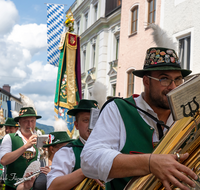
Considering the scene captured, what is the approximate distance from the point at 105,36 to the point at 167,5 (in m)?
6.74

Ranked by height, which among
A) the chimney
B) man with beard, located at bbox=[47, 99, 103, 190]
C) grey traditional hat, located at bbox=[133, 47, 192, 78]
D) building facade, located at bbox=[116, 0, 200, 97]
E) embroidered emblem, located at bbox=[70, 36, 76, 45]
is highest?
the chimney

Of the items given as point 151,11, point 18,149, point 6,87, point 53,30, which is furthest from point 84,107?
point 6,87

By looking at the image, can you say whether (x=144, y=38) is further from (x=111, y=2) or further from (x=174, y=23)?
(x=111, y=2)

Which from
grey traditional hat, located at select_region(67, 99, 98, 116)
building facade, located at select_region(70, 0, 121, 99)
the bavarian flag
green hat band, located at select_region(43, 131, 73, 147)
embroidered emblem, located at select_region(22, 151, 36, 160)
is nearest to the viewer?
grey traditional hat, located at select_region(67, 99, 98, 116)

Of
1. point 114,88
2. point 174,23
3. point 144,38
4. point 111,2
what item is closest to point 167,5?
point 174,23

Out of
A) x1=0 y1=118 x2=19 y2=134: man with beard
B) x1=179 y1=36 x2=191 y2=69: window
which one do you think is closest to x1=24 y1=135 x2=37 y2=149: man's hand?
x1=0 y1=118 x2=19 y2=134: man with beard

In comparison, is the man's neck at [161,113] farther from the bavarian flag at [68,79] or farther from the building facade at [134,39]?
the building facade at [134,39]

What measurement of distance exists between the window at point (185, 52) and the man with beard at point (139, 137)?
8102mm

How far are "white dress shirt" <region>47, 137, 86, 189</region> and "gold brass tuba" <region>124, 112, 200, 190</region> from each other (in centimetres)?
140

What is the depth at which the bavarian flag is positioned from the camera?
812 centimetres

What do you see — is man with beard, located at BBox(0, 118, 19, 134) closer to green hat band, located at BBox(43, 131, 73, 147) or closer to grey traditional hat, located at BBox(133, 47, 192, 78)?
green hat band, located at BBox(43, 131, 73, 147)

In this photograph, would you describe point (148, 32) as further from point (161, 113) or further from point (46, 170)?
point (161, 113)

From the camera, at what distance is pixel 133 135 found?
1.85 metres

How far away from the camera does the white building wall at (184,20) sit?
376 inches
